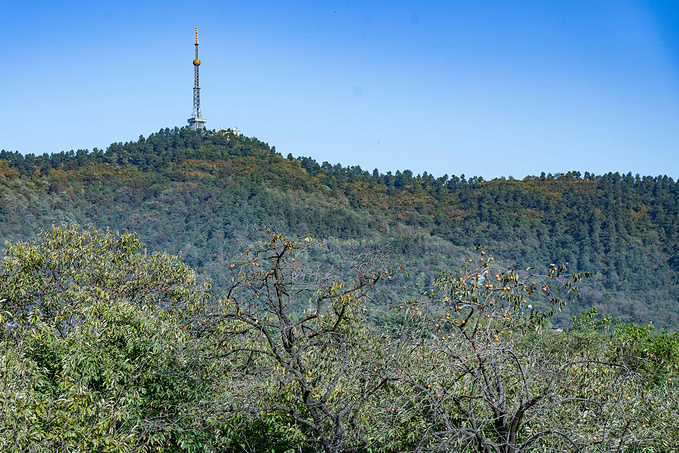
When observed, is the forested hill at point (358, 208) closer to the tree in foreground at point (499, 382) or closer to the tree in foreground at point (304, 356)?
the tree in foreground at point (304, 356)

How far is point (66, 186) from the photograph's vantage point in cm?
7025

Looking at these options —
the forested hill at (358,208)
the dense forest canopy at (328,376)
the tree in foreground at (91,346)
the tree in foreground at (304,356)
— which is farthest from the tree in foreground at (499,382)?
the forested hill at (358,208)

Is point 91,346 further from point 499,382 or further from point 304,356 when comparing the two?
point 499,382

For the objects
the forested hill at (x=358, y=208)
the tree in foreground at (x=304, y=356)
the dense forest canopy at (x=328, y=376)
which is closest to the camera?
the dense forest canopy at (x=328, y=376)

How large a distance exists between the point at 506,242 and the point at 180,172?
130 ft

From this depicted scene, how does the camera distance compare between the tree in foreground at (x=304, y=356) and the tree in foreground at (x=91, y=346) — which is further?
the tree in foreground at (x=304, y=356)

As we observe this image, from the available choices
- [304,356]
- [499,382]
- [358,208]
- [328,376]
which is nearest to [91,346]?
[304,356]

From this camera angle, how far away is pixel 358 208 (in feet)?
270

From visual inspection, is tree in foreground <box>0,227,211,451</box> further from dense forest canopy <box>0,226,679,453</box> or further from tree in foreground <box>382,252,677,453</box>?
tree in foreground <box>382,252,677,453</box>

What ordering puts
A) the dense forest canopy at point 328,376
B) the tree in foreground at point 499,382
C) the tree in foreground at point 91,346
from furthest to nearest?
Result: the tree in foreground at point 91,346 < the dense forest canopy at point 328,376 < the tree in foreground at point 499,382

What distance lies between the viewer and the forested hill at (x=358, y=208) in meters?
64.2

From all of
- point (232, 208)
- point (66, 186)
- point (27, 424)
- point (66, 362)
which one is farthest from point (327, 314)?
point (66, 186)

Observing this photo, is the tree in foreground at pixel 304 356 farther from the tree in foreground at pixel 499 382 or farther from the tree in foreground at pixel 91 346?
the tree in foreground at pixel 91 346

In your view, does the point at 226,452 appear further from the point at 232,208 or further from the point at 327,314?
the point at 232,208
